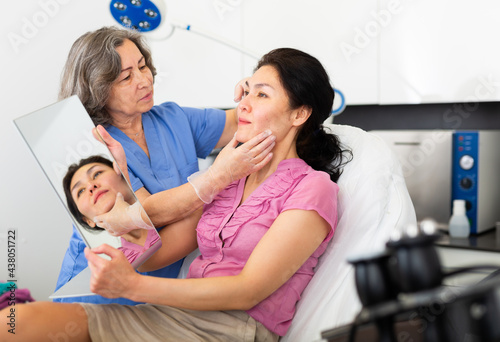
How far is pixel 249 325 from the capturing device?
1234 millimetres

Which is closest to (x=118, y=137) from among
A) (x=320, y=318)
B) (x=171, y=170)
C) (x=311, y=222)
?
(x=171, y=170)

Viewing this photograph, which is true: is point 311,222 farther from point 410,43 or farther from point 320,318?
point 410,43

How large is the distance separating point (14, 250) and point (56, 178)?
1559 mm

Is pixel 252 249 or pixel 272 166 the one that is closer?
pixel 252 249

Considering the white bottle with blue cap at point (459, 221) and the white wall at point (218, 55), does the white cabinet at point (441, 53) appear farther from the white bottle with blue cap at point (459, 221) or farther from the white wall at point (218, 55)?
the white bottle with blue cap at point (459, 221)

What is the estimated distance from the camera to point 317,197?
124 cm

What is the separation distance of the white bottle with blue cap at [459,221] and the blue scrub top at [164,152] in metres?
1.01

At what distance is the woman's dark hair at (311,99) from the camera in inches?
55.7

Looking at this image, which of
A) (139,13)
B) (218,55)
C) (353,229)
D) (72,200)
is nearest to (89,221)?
(72,200)

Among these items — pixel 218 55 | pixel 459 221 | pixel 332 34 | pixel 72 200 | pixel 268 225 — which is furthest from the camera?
pixel 218 55

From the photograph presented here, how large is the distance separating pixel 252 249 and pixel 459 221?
1154 millimetres

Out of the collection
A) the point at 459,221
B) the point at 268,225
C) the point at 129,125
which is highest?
the point at 129,125

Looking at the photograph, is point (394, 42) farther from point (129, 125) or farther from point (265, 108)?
point (129, 125)

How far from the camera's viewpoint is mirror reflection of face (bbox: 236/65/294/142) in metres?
1.41
